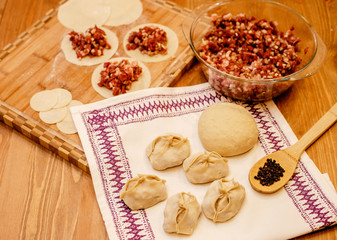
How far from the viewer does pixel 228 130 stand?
4.83 ft

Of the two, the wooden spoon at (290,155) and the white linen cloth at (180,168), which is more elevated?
the wooden spoon at (290,155)

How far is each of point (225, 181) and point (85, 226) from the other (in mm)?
543

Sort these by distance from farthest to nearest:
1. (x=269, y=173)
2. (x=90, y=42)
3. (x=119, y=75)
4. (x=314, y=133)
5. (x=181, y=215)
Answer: (x=90, y=42) → (x=119, y=75) → (x=314, y=133) → (x=269, y=173) → (x=181, y=215)

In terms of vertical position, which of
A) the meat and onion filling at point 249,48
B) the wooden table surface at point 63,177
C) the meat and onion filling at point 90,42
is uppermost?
the meat and onion filling at point 249,48

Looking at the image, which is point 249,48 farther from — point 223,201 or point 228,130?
point 223,201

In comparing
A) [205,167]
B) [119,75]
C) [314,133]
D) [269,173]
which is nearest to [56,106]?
[119,75]

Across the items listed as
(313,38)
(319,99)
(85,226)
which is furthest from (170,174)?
(313,38)

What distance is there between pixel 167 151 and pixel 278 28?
Answer: 92 centimetres

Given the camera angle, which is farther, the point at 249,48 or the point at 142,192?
the point at 249,48

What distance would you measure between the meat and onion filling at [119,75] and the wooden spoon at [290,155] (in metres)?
0.67

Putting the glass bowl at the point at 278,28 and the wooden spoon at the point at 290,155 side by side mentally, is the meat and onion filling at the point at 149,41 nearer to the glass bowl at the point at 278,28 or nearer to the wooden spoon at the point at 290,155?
the glass bowl at the point at 278,28

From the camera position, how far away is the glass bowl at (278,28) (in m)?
1.55

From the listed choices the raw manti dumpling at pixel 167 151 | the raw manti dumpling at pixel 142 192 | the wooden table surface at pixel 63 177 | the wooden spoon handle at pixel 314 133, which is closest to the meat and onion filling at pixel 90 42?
the wooden table surface at pixel 63 177

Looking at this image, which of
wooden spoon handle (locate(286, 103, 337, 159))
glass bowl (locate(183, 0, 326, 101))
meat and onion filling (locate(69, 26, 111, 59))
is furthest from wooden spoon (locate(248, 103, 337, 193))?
meat and onion filling (locate(69, 26, 111, 59))
